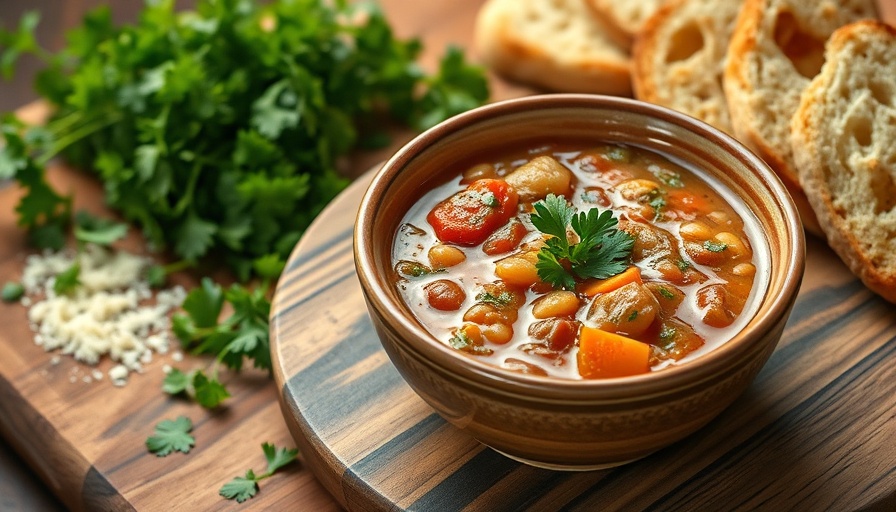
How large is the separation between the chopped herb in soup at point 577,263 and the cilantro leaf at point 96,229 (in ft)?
4.68

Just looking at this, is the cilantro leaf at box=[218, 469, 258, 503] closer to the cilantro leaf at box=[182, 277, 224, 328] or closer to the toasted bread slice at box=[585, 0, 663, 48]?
the cilantro leaf at box=[182, 277, 224, 328]

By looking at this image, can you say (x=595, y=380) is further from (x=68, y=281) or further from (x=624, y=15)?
(x=624, y=15)

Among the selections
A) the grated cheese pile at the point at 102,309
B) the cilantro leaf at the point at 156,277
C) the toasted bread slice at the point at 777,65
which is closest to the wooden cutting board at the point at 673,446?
the toasted bread slice at the point at 777,65

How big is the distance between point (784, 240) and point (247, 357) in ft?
5.41

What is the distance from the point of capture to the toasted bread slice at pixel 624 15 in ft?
12.8

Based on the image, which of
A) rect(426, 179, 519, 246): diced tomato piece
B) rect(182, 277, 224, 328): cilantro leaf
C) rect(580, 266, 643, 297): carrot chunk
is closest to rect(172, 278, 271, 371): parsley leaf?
rect(182, 277, 224, 328): cilantro leaf

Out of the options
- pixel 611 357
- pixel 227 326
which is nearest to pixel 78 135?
pixel 227 326

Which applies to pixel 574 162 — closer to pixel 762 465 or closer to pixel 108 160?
pixel 762 465

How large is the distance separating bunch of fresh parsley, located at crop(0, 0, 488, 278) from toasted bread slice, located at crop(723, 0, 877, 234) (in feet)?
3.61

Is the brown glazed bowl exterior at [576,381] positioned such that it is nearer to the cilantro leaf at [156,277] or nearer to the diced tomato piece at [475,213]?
the diced tomato piece at [475,213]

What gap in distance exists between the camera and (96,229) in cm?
366

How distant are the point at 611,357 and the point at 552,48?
6.77ft

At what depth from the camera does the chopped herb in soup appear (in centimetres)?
229

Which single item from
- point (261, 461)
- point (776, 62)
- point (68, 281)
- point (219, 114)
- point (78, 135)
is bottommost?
point (261, 461)
